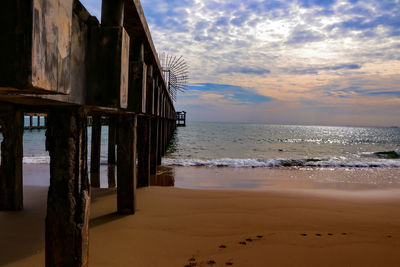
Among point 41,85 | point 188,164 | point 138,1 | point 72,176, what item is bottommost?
point 188,164

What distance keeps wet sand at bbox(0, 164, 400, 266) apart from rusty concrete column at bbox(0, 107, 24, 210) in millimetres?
305

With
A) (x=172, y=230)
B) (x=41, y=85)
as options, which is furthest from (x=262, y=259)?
(x=41, y=85)

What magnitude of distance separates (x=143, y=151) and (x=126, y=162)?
6.74 feet

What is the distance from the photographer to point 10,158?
189 inches

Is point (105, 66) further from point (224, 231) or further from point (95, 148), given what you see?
point (95, 148)

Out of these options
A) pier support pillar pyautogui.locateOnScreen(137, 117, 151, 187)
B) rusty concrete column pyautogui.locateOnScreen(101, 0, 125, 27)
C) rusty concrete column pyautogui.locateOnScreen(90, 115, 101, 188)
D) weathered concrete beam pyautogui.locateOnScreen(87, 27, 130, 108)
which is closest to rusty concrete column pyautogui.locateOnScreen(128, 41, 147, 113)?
rusty concrete column pyautogui.locateOnScreen(101, 0, 125, 27)

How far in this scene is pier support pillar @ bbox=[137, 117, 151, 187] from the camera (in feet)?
22.1

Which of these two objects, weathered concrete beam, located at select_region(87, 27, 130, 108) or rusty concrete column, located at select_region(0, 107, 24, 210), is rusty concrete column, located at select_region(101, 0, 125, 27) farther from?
rusty concrete column, located at select_region(0, 107, 24, 210)

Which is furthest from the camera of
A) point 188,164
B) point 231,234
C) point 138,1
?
point 188,164

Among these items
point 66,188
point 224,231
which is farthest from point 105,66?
point 224,231

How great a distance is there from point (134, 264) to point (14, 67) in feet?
9.65

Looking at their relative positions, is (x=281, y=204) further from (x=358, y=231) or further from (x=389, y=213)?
(x=389, y=213)

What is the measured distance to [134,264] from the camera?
331cm

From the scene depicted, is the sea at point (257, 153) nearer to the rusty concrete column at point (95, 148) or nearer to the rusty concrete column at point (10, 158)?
the rusty concrete column at point (95, 148)
